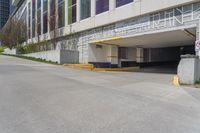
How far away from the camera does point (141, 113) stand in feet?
18.9

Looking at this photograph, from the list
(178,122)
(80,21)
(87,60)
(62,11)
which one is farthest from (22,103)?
(62,11)

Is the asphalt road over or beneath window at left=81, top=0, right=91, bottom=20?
beneath

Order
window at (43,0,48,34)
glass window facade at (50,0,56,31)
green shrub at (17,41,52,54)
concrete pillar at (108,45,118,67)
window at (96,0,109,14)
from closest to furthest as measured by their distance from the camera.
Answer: window at (96,0,109,14) → concrete pillar at (108,45,118,67) → glass window facade at (50,0,56,31) → green shrub at (17,41,52,54) → window at (43,0,48,34)

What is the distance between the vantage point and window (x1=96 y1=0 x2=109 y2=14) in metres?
24.9

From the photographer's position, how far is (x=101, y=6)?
25.7 metres

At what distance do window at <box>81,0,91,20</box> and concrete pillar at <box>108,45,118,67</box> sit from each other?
18.7 feet

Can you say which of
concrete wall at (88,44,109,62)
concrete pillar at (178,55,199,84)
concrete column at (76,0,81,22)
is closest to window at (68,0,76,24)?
concrete column at (76,0,81,22)

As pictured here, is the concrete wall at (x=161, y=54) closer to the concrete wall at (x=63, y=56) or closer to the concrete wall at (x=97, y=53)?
the concrete wall at (x=97, y=53)

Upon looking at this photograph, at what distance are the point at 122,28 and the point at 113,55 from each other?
5252 mm

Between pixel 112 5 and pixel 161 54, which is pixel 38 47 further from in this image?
pixel 161 54

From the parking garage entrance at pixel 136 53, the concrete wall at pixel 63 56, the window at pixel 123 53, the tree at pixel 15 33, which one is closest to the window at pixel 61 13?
the concrete wall at pixel 63 56

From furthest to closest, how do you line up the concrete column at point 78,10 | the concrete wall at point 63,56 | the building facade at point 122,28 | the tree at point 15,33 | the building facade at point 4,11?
the building facade at point 4,11
the tree at point 15,33
the concrete column at point 78,10
the concrete wall at point 63,56
the building facade at point 122,28

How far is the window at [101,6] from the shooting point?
2491 centimetres

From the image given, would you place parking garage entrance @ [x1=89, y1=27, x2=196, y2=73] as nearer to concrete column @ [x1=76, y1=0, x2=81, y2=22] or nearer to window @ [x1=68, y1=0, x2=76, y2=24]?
concrete column @ [x1=76, y1=0, x2=81, y2=22]
